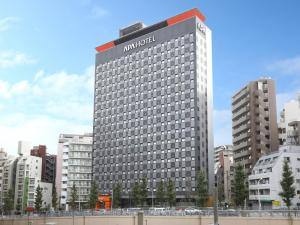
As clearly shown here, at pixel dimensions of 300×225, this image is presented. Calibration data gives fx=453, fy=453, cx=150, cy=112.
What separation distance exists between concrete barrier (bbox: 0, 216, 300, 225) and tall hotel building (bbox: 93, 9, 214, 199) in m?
55.4

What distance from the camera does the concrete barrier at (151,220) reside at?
249ft

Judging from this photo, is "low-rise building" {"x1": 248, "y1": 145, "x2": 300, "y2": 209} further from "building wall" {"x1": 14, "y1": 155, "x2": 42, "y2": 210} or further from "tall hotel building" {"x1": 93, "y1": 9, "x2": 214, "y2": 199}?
"building wall" {"x1": 14, "y1": 155, "x2": 42, "y2": 210}

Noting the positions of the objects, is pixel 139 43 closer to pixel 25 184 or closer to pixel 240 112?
pixel 240 112

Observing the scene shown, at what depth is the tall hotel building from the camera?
157875 millimetres

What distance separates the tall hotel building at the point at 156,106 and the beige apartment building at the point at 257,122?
12.5 m

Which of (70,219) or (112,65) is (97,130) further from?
(70,219)

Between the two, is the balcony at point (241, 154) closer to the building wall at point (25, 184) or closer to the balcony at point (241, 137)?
the balcony at point (241, 137)

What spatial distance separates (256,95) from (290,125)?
61.5 ft

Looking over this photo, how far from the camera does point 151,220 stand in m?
94.0

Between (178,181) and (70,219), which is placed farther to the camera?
(178,181)

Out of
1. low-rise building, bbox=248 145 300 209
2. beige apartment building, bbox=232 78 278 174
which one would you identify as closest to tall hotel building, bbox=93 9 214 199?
beige apartment building, bbox=232 78 278 174

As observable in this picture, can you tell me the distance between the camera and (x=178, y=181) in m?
156

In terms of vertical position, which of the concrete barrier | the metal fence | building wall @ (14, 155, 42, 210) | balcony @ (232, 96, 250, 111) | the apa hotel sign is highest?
the apa hotel sign

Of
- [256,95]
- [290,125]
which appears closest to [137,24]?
[256,95]
